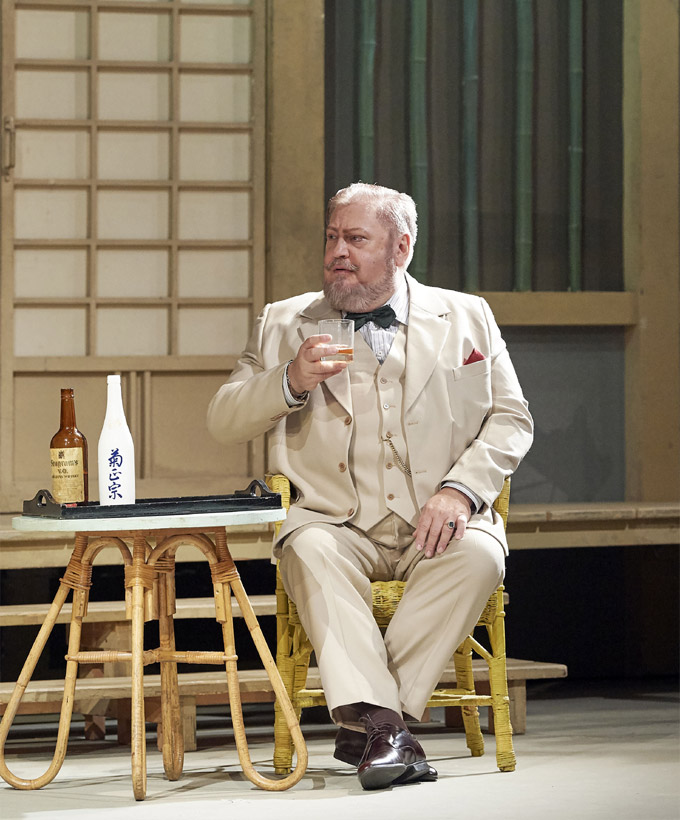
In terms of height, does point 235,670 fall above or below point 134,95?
below

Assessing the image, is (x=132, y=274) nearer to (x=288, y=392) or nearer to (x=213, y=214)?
(x=213, y=214)

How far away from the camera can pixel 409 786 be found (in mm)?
2846

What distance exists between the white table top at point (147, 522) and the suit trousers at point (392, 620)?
0.27 m

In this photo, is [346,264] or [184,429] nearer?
[346,264]

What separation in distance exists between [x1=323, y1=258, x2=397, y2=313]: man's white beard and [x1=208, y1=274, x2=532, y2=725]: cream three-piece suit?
0.06 meters

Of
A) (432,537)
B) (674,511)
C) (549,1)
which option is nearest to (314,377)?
(432,537)

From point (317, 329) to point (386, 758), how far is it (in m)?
1.01

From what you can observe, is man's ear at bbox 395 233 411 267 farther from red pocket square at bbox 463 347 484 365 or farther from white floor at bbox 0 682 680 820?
white floor at bbox 0 682 680 820

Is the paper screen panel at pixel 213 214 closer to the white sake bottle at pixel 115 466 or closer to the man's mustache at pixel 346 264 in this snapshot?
the man's mustache at pixel 346 264

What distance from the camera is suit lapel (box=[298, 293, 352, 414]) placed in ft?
10.4

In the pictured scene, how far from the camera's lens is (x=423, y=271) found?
207 inches

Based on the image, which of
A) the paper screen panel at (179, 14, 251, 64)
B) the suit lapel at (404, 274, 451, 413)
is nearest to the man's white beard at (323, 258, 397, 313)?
the suit lapel at (404, 274, 451, 413)

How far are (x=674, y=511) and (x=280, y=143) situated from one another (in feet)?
6.47

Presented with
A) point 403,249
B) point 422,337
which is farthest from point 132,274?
point 422,337
